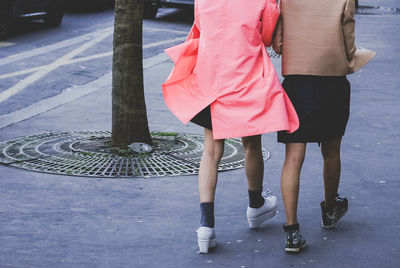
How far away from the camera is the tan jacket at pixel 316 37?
407 cm

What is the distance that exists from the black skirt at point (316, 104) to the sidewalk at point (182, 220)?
64 cm

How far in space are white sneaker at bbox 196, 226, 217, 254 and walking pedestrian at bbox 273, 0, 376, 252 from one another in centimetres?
42

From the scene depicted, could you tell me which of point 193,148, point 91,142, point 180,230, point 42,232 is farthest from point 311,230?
point 91,142

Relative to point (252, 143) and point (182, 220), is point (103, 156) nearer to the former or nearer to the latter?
point (182, 220)

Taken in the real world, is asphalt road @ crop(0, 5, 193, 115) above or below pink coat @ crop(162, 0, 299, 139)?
below

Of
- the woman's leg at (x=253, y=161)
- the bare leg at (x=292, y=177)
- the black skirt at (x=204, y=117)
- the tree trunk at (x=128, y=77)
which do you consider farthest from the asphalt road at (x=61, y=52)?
the bare leg at (x=292, y=177)

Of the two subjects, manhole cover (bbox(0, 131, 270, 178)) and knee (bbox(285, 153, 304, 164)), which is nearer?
knee (bbox(285, 153, 304, 164))

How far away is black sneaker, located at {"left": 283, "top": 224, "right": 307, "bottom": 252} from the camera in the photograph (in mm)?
4113

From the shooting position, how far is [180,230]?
4.48 meters

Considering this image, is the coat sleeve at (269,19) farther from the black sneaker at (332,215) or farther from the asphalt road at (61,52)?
the asphalt road at (61,52)

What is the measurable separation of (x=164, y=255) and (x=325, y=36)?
1519 millimetres

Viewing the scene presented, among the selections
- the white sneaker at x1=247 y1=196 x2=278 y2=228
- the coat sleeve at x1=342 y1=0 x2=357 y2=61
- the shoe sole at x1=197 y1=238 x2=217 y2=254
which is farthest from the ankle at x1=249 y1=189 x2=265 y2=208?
the coat sleeve at x1=342 y1=0 x2=357 y2=61

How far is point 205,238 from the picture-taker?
411 centimetres

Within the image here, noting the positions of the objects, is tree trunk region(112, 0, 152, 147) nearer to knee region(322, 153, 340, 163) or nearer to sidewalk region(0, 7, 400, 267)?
sidewalk region(0, 7, 400, 267)
